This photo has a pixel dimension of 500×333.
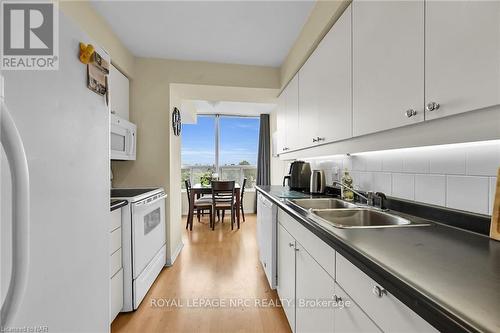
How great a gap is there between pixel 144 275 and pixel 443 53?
2.40m

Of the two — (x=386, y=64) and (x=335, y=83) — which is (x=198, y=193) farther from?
(x=386, y=64)

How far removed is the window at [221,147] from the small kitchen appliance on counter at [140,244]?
318 centimetres

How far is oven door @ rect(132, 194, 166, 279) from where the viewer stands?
179 centimetres

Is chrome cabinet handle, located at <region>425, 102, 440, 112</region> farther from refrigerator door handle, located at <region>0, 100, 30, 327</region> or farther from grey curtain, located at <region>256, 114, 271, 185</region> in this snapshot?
grey curtain, located at <region>256, 114, 271, 185</region>

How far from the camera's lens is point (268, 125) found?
544 centimetres

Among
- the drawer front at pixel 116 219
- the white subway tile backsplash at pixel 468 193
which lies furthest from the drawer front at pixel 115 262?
the white subway tile backsplash at pixel 468 193

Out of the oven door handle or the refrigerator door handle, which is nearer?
the refrigerator door handle

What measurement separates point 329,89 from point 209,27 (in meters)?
1.32

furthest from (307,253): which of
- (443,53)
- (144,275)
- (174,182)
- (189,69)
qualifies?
(189,69)

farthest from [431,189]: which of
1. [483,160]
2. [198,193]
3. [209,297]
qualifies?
[198,193]

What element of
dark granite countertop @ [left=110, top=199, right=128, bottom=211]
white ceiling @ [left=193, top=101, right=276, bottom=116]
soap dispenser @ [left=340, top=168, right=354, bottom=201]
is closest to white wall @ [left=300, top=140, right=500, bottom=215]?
soap dispenser @ [left=340, top=168, right=354, bottom=201]

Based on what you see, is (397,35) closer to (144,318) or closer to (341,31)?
(341,31)

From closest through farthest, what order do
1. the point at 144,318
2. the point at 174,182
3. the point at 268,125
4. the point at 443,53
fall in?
the point at 443,53 < the point at 144,318 < the point at 174,182 < the point at 268,125

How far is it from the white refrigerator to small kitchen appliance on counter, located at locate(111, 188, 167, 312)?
2.17ft
